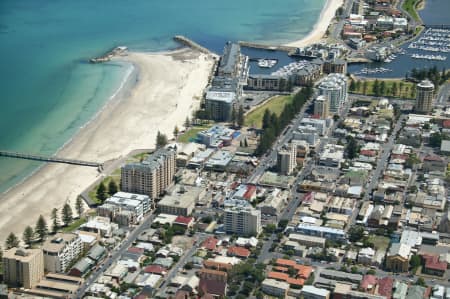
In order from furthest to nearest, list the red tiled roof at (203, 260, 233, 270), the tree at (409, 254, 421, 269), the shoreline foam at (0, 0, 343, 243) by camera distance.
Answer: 1. the shoreline foam at (0, 0, 343, 243)
2. the tree at (409, 254, 421, 269)
3. the red tiled roof at (203, 260, 233, 270)

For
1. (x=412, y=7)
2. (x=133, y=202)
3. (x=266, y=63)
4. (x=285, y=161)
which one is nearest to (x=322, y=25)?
(x=412, y=7)

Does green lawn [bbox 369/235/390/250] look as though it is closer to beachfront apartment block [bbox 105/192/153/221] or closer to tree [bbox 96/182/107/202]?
beachfront apartment block [bbox 105/192/153/221]

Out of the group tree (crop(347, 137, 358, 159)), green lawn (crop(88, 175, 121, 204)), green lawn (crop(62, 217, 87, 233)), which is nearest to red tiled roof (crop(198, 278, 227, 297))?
green lawn (crop(62, 217, 87, 233))

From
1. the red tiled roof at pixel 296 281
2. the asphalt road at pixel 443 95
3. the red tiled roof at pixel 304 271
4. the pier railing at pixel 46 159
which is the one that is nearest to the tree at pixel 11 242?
the pier railing at pixel 46 159

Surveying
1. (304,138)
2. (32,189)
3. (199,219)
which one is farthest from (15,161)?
(304,138)

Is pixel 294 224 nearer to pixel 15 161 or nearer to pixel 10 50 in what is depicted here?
pixel 15 161

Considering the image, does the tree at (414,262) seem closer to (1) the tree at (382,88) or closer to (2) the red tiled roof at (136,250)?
(2) the red tiled roof at (136,250)

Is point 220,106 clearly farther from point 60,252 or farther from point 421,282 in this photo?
point 421,282

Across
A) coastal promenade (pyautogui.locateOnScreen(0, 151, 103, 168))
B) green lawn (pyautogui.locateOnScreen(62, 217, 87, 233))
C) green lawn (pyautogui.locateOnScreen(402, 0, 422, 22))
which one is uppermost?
green lawn (pyautogui.locateOnScreen(402, 0, 422, 22))
